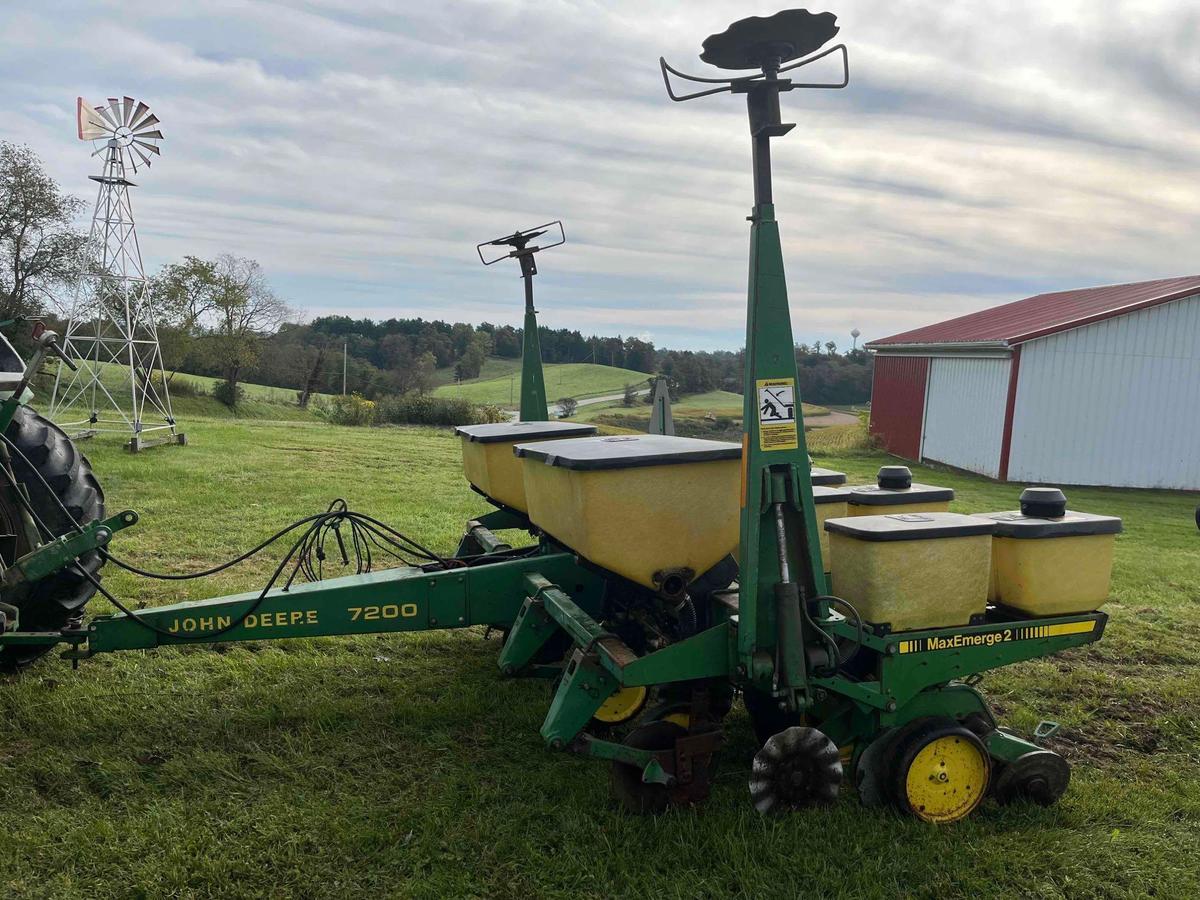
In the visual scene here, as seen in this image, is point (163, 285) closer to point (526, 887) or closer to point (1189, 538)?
point (1189, 538)

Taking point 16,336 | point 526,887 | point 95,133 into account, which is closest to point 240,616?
point 526,887

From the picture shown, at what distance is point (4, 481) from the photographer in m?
4.06

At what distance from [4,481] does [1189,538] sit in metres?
12.4

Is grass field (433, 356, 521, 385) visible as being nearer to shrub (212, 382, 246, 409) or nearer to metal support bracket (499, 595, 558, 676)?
shrub (212, 382, 246, 409)

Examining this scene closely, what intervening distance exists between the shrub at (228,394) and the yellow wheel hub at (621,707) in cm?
3269

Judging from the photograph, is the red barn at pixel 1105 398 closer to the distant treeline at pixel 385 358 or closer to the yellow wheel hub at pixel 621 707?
the distant treeline at pixel 385 358

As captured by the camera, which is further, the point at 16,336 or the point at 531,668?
the point at 16,336

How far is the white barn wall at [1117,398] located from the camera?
57.0 ft

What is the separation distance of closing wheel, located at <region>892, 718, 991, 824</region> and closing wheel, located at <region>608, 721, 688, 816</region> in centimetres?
83

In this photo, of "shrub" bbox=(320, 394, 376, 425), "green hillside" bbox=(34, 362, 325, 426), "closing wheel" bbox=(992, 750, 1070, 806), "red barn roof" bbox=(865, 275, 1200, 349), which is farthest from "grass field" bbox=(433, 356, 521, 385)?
"closing wheel" bbox=(992, 750, 1070, 806)

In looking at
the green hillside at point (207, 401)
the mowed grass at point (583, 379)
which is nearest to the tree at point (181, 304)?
the green hillside at point (207, 401)

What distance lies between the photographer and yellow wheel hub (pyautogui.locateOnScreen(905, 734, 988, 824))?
3.41 meters

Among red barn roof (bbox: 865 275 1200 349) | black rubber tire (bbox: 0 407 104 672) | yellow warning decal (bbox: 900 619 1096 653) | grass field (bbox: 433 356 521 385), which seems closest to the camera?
yellow warning decal (bbox: 900 619 1096 653)

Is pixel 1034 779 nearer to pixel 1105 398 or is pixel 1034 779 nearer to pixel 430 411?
pixel 1105 398
